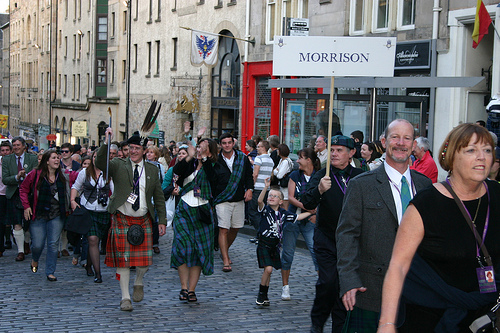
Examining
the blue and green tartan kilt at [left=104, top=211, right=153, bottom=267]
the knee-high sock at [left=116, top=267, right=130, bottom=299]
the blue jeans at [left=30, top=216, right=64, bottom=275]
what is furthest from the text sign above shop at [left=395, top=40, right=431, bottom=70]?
the knee-high sock at [left=116, top=267, right=130, bottom=299]

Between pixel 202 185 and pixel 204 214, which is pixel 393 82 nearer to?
pixel 202 185

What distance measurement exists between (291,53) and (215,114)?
80.3 feet

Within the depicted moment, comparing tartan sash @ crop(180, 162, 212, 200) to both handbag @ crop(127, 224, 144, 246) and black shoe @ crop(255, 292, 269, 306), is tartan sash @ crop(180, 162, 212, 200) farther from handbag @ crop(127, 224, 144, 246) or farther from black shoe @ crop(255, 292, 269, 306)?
black shoe @ crop(255, 292, 269, 306)

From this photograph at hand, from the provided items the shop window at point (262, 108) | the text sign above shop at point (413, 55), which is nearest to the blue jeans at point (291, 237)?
the text sign above shop at point (413, 55)

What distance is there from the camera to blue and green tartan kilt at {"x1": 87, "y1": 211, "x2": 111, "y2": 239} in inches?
376

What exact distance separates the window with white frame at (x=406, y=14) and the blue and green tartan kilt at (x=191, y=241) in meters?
11.9

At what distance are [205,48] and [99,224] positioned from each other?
61.6 ft

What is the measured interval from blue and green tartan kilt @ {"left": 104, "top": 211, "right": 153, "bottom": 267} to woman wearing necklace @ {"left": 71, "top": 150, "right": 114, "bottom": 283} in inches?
54.8

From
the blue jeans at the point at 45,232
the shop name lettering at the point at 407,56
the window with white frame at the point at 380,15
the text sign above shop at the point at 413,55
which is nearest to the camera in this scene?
the blue jeans at the point at 45,232

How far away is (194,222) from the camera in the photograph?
849 centimetres

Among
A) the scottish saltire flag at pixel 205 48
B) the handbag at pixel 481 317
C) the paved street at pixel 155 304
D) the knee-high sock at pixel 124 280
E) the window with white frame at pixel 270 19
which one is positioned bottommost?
the paved street at pixel 155 304

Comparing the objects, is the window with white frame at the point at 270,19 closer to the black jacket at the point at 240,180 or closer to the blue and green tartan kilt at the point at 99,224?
the black jacket at the point at 240,180

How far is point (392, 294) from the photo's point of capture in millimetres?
3346

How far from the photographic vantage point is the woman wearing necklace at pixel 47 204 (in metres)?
9.87
